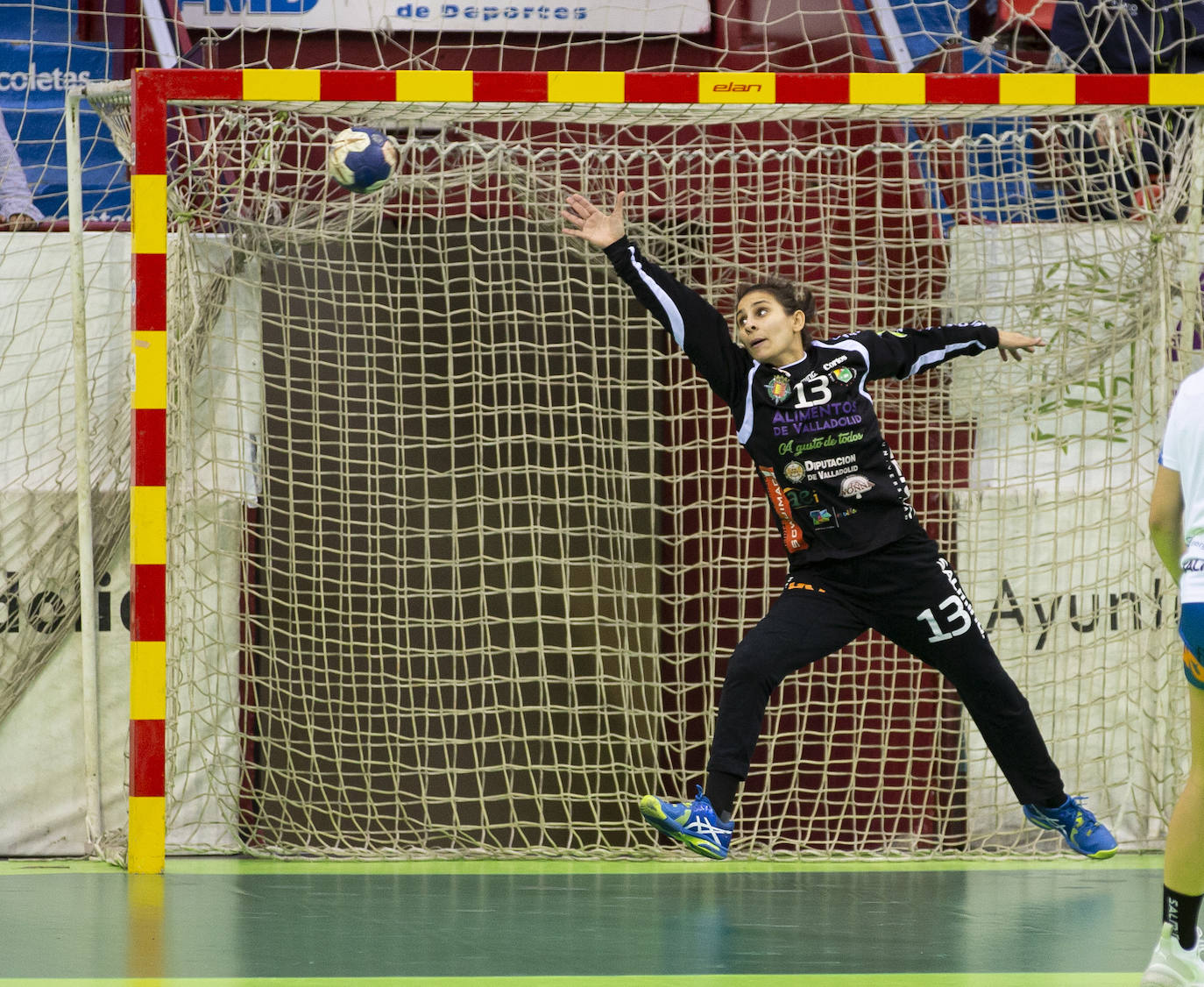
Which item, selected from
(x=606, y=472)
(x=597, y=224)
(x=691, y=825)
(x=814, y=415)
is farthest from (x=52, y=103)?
(x=691, y=825)

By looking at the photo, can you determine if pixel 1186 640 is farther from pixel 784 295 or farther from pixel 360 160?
pixel 360 160

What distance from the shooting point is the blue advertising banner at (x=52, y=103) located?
6590 mm

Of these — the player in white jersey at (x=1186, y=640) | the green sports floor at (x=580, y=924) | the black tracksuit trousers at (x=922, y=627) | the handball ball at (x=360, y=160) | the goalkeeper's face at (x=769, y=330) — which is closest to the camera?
the player in white jersey at (x=1186, y=640)

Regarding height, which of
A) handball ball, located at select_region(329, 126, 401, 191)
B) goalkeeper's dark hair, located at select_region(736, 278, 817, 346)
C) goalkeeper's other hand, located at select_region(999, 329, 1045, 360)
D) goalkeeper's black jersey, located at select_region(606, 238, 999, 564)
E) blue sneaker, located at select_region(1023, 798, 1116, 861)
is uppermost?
handball ball, located at select_region(329, 126, 401, 191)

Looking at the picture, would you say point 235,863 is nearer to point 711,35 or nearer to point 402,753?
point 402,753

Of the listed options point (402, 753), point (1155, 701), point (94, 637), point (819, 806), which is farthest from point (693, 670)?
point (94, 637)

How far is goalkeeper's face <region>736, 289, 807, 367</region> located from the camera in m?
4.38

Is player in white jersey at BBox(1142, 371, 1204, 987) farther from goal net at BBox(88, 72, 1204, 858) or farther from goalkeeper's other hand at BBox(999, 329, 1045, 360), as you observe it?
goal net at BBox(88, 72, 1204, 858)

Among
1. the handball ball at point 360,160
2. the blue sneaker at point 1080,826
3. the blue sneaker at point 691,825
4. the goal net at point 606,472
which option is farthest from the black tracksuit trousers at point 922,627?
the handball ball at point 360,160

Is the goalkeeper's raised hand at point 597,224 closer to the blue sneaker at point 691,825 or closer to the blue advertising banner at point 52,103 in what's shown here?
the blue sneaker at point 691,825

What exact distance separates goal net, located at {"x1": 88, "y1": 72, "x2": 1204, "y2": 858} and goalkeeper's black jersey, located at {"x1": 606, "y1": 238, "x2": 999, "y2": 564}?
90cm

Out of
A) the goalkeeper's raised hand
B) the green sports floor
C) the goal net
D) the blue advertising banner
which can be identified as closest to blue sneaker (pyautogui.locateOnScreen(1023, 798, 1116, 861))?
the green sports floor

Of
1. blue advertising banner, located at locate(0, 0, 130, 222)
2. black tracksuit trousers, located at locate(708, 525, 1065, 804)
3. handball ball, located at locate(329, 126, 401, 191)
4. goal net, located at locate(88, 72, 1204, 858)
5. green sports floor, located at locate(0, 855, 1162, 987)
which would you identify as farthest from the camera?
blue advertising banner, located at locate(0, 0, 130, 222)

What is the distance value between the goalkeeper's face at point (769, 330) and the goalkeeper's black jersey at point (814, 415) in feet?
0.11
